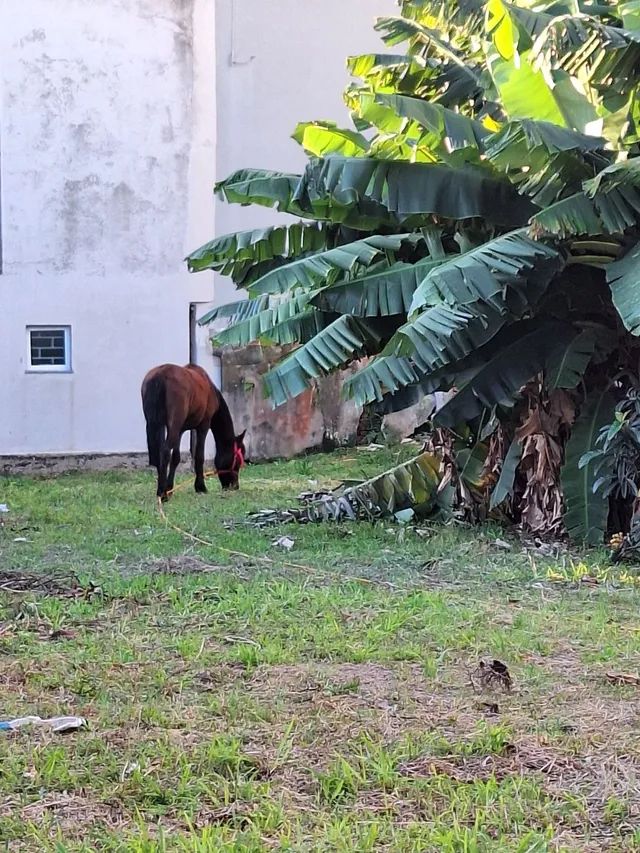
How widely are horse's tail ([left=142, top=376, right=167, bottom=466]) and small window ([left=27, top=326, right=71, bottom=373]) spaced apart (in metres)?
4.10

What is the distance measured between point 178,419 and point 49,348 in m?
4.30

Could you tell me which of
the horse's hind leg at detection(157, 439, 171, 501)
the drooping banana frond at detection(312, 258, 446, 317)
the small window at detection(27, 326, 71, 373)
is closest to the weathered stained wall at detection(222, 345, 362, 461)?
the small window at detection(27, 326, 71, 373)

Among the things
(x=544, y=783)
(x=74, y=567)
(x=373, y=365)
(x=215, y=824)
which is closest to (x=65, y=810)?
(x=215, y=824)

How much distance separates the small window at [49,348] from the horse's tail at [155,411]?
4.10m

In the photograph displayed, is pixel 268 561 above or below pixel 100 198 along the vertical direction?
below

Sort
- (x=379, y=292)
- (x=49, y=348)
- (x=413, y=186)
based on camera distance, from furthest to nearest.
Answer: (x=49, y=348) → (x=379, y=292) → (x=413, y=186)

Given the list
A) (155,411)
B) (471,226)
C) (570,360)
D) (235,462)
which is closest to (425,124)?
(471,226)

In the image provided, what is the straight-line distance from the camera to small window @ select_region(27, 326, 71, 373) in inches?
605

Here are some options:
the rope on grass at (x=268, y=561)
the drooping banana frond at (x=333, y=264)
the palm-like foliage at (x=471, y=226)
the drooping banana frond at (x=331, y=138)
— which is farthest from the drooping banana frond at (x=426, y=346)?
the drooping banana frond at (x=331, y=138)

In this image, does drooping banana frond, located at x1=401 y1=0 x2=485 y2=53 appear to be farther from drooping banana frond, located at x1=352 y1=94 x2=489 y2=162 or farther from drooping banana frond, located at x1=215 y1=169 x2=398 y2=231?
drooping banana frond, located at x1=215 y1=169 x2=398 y2=231

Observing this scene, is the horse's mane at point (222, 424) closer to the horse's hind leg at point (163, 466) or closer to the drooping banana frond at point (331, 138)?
the horse's hind leg at point (163, 466)

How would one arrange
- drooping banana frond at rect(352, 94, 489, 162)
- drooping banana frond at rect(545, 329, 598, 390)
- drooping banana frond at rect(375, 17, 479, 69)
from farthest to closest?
drooping banana frond at rect(375, 17, 479, 69)
drooping banana frond at rect(545, 329, 598, 390)
drooping banana frond at rect(352, 94, 489, 162)

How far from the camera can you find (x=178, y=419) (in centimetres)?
1202

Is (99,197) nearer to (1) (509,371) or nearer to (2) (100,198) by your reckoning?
(2) (100,198)
